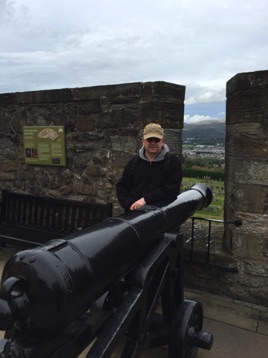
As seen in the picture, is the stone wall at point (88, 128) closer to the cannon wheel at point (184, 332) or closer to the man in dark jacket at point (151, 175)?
the man in dark jacket at point (151, 175)

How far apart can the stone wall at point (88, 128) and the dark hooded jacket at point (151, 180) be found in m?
1.06

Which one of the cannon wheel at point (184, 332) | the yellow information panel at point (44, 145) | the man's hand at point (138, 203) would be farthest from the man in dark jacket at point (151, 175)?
the yellow information panel at point (44, 145)

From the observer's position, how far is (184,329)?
237 centimetres

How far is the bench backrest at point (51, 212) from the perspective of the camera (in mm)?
4512

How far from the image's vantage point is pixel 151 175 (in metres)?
3.02

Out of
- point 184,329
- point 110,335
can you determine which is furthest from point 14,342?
point 184,329

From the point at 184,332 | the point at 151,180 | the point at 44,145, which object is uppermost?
the point at 44,145

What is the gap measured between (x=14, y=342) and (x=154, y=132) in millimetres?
1849

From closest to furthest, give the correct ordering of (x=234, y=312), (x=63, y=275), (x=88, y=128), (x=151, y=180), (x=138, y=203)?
(x=63, y=275), (x=138, y=203), (x=151, y=180), (x=234, y=312), (x=88, y=128)

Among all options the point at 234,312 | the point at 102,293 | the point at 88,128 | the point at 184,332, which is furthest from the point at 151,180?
the point at 88,128

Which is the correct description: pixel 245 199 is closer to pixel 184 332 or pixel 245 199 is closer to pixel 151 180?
pixel 151 180

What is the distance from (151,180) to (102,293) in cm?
142

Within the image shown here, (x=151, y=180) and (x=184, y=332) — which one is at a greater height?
(x=151, y=180)

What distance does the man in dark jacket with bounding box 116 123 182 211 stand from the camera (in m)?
2.84
